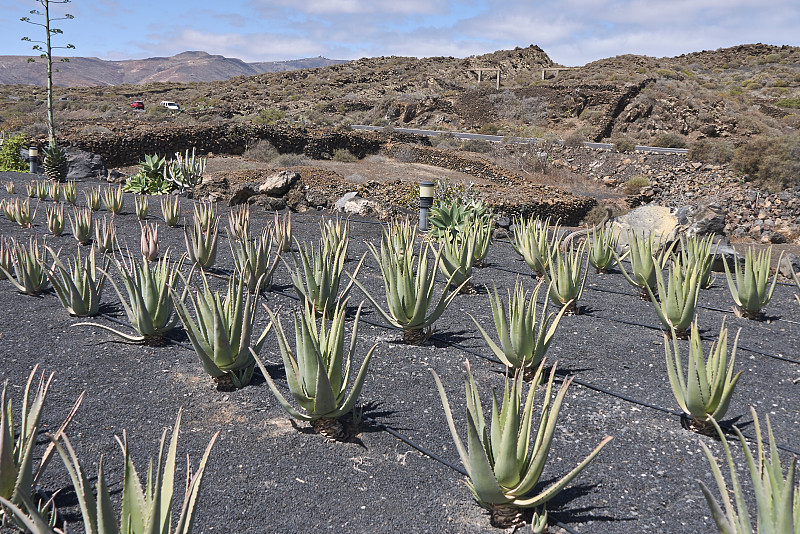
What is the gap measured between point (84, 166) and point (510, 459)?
50.0ft

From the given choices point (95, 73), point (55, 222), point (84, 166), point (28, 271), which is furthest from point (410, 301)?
point (95, 73)

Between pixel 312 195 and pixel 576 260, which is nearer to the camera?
pixel 576 260

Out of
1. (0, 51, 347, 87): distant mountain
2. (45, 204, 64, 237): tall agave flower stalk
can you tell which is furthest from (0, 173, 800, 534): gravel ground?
(0, 51, 347, 87): distant mountain

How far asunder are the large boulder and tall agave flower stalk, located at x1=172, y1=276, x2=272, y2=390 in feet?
42.7

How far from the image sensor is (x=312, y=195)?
11.0m

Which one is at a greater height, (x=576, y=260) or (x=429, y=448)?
(x=576, y=260)

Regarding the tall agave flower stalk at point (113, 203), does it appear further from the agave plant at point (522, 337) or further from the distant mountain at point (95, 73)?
the distant mountain at point (95, 73)

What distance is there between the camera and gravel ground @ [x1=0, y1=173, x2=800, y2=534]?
2.34m

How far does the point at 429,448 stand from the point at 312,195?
28.4 ft

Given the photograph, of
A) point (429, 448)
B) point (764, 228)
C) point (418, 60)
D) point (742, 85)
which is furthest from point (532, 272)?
point (418, 60)

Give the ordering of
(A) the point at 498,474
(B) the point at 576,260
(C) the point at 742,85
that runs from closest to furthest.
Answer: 1. (A) the point at 498,474
2. (B) the point at 576,260
3. (C) the point at 742,85

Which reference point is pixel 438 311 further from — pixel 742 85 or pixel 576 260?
pixel 742 85

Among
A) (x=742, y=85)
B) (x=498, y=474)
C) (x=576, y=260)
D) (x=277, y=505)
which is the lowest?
(x=277, y=505)

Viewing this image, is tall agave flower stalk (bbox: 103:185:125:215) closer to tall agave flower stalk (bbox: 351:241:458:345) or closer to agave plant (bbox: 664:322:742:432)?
tall agave flower stalk (bbox: 351:241:458:345)
